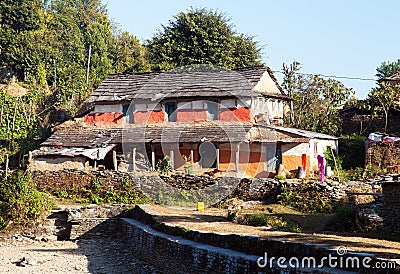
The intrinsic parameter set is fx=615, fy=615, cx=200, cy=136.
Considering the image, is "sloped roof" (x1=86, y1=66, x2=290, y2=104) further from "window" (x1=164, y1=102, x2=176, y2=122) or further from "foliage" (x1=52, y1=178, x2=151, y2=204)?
"foliage" (x1=52, y1=178, x2=151, y2=204)

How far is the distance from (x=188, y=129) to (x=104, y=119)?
5882 millimetres

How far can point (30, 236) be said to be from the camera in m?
23.5

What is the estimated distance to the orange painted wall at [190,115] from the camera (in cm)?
3347

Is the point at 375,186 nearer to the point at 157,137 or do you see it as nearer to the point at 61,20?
the point at 157,137

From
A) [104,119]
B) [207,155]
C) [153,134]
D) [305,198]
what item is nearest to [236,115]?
[207,155]

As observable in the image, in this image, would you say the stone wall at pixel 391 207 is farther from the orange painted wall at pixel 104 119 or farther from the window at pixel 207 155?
the orange painted wall at pixel 104 119

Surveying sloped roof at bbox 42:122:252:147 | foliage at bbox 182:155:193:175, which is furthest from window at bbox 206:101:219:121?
foliage at bbox 182:155:193:175

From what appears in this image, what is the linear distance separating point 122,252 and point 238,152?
10.5 m

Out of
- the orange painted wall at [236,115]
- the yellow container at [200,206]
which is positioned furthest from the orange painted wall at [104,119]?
the yellow container at [200,206]

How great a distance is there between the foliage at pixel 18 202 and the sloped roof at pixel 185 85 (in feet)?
39.3

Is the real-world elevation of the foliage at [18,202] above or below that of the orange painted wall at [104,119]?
below

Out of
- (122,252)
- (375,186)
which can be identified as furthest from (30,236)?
(375,186)

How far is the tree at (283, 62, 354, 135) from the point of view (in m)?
37.2

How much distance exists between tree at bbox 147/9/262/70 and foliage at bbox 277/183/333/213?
2346cm
